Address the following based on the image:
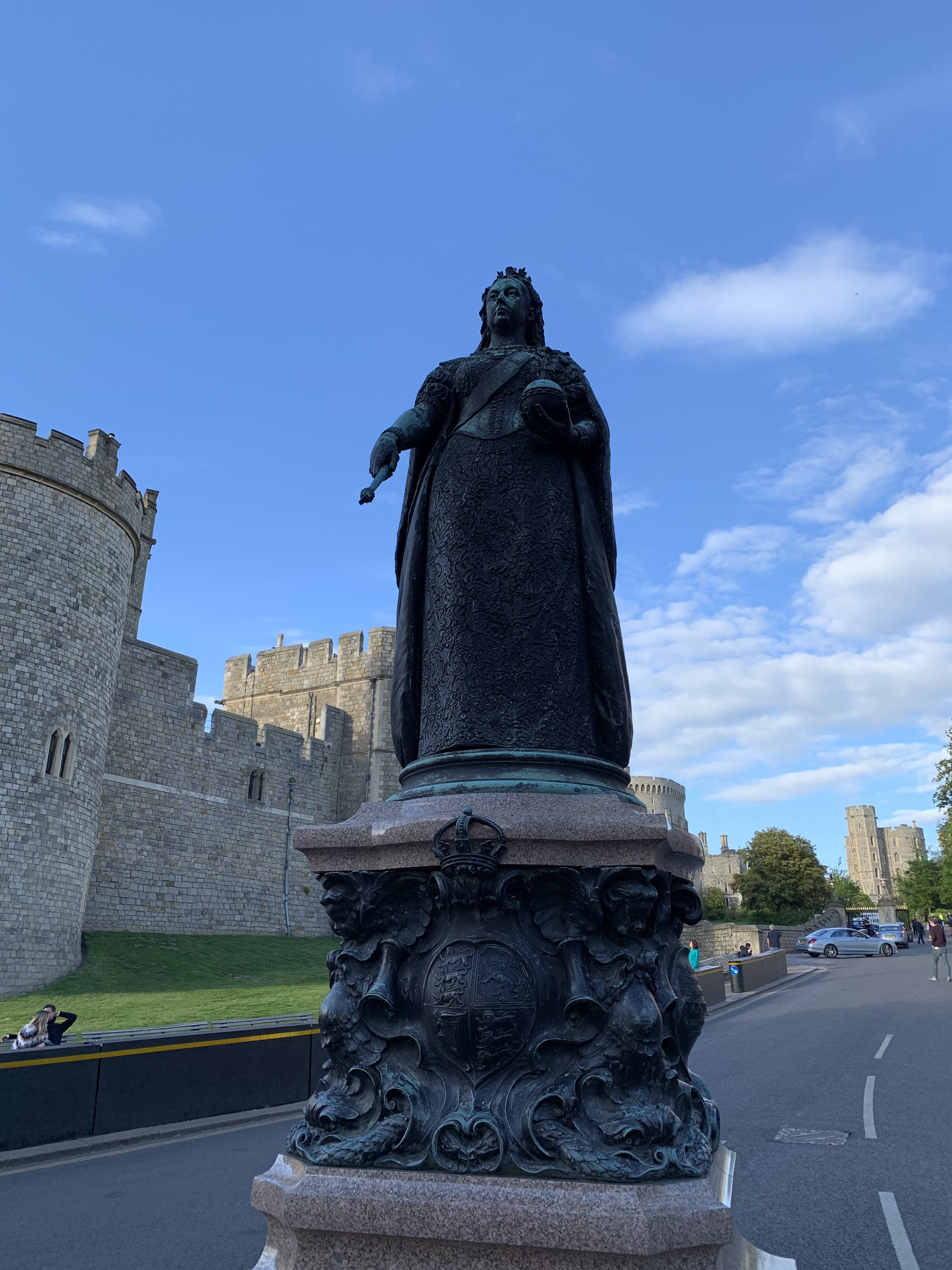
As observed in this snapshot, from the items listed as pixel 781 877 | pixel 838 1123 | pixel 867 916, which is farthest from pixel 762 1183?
pixel 867 916

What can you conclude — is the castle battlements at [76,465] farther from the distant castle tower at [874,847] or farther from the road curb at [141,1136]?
the distant castle tower at [874,847]

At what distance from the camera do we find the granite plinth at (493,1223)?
93.6 inches

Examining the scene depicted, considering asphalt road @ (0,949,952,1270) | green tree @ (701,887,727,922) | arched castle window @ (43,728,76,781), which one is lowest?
asphalt road @ (0,949,952,1270)

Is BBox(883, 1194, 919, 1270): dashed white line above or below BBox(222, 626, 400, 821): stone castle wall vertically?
below

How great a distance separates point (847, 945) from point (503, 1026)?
3685cm

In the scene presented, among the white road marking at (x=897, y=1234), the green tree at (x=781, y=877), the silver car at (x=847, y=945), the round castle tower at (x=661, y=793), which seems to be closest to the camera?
the white road marking at (x=897, y=1234)

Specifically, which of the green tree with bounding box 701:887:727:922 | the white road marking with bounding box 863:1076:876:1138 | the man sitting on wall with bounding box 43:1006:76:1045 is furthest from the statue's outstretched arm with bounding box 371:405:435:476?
the green tree with bounding box 701:887:727:922

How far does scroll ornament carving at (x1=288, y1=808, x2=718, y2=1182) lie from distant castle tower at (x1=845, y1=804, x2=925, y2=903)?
13616 cm

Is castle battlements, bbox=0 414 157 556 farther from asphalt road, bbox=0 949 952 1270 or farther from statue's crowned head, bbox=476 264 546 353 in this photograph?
statue's crowned head, bbox=476 264 546 353

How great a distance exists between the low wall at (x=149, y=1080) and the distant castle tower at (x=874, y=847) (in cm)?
13021

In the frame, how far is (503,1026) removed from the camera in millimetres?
2811

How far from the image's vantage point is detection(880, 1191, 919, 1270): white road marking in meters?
4.66

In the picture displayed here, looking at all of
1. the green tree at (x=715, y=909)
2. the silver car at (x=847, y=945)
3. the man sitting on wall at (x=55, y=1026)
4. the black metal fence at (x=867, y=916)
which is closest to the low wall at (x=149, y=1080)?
the man sitting on wall at (x=55, y=1026)

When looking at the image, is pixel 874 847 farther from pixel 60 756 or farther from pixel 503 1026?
pixel 503 1026
